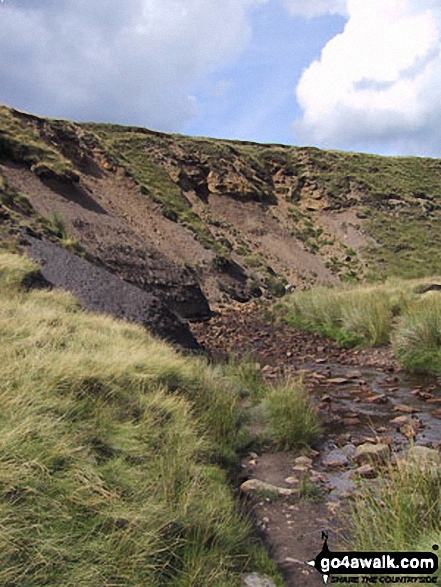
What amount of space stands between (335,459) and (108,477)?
3.07 meters

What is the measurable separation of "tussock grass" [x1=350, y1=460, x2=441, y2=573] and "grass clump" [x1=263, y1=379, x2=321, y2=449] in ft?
8.61

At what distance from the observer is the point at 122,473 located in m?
3.89

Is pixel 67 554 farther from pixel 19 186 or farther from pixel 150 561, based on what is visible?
pixel 19 186

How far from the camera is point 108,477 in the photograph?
3.72m

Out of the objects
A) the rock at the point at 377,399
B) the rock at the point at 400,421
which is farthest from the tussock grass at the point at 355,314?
the rock at the point at 400,421

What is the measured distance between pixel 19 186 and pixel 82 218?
3.14m

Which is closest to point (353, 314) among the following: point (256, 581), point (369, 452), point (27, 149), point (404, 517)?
point (369, 452)

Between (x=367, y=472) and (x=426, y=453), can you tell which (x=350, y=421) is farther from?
(x=426, y=453)

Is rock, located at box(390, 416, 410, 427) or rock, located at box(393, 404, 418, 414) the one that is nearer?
rock, located at box(390, 416, 410, 427)

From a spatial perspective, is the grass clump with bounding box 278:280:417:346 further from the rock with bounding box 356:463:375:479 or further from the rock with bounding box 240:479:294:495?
the rock with bounding box 240:479:294:495

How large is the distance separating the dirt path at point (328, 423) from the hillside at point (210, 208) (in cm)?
754

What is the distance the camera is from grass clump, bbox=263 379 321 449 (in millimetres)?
6398

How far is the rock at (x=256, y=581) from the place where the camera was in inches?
132

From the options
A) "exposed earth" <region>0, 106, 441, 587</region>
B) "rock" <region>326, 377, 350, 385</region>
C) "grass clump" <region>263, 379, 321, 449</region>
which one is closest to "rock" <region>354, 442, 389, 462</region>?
"exposed earth" <region>0, 106, 441, 587</region>
